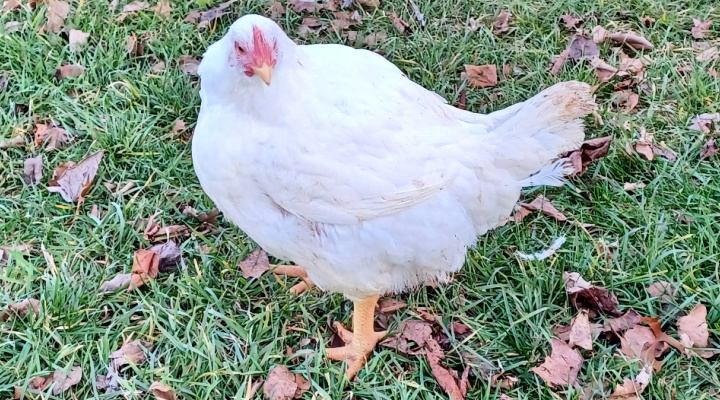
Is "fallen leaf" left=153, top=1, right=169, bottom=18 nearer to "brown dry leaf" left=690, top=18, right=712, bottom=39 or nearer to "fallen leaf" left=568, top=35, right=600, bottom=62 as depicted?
"fallen leaf" left=568, top=35, right=600, bottom=62

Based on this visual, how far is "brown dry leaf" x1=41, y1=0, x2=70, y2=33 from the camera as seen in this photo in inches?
134

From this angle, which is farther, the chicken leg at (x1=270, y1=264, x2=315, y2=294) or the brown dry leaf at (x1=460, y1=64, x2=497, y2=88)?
the brown dry leaf at (x1=460, y1=64, x2=497, y2=88)

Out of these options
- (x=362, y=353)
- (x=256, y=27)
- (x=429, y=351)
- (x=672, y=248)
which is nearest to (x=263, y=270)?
(x=362, y=353)

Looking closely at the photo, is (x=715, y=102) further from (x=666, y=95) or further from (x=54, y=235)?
(x=54, y=235)

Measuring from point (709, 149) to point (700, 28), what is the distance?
1046mm

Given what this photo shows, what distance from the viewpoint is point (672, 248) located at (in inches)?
96.7

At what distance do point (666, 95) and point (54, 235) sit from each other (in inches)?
116

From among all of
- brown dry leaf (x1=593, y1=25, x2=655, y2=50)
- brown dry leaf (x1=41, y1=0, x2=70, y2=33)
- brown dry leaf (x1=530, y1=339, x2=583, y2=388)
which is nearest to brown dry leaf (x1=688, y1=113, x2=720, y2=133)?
brown dry leaf (x1=593, y1=25, x2=655, y2=50)

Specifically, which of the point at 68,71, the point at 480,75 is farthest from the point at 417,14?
the point at 68,71

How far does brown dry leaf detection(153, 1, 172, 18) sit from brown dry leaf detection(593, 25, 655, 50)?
2.40 m

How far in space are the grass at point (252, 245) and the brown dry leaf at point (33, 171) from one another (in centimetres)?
3

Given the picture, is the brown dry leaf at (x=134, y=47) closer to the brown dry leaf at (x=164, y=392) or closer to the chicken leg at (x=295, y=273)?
the chicken leg at (x=295, y=273)

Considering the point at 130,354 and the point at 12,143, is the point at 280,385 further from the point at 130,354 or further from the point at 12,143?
the point at 12,143

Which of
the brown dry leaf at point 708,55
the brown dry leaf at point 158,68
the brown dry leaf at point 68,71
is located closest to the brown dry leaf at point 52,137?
the brown dry leaf at point 68,71
